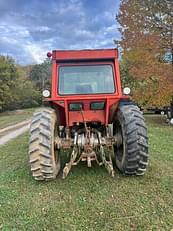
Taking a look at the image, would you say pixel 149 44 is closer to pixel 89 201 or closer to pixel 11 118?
pixel 89 201

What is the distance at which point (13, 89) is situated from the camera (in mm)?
39594

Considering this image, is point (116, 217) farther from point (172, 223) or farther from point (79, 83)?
point (79, 83)

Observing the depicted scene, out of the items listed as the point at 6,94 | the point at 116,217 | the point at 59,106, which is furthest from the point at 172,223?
the point at 6,94

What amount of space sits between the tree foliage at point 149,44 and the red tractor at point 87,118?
9746 millimetres

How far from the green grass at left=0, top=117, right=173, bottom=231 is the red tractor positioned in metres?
0.28

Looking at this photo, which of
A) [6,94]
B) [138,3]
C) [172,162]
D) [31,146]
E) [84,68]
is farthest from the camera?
[6,94]

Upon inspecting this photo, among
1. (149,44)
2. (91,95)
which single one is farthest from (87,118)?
(149,44)

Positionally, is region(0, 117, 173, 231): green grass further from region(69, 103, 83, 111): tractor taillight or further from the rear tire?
region(69, 103, 83, 111): tractor taillight

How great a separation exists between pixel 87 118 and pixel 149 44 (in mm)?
10736

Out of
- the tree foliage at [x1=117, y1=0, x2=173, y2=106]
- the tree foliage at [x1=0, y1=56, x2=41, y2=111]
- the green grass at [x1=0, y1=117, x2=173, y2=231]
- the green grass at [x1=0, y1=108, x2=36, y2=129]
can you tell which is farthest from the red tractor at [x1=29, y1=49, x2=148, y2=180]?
the tree foliage at [x1=0, y1=56, x2=41, y2=111]

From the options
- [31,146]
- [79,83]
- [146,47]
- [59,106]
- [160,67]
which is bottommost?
[31,146]

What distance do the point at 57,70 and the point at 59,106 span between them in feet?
2.53

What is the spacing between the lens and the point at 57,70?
646 centimetres

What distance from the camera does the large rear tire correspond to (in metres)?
5.59
